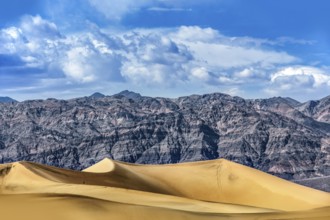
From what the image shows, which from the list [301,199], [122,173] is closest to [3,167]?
[122,173]

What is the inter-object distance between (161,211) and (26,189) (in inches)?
957

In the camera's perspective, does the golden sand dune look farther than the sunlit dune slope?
No

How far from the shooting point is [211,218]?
22.5m

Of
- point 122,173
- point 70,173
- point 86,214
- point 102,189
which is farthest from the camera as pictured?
point 122,173

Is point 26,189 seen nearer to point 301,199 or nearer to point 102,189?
point 102,189

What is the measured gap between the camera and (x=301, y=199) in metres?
45.4

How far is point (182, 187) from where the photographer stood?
54281 millimetres

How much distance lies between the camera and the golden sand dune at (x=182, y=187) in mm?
31442

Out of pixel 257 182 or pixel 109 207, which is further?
pixel 257 182

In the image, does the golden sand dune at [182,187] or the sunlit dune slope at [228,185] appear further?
the sunlit dune slope at [228,185]

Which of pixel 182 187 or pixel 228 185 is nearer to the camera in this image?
pixel 228 185

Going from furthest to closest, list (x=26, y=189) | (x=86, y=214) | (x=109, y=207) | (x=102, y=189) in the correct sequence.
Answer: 1. (x=26, y=189)
2. (x=102, y=189)
3. (x=109, y=207)
4. (x=86, y=214)

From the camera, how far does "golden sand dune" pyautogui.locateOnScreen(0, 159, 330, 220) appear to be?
31442 millimetres

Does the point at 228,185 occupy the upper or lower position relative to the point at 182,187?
upper
